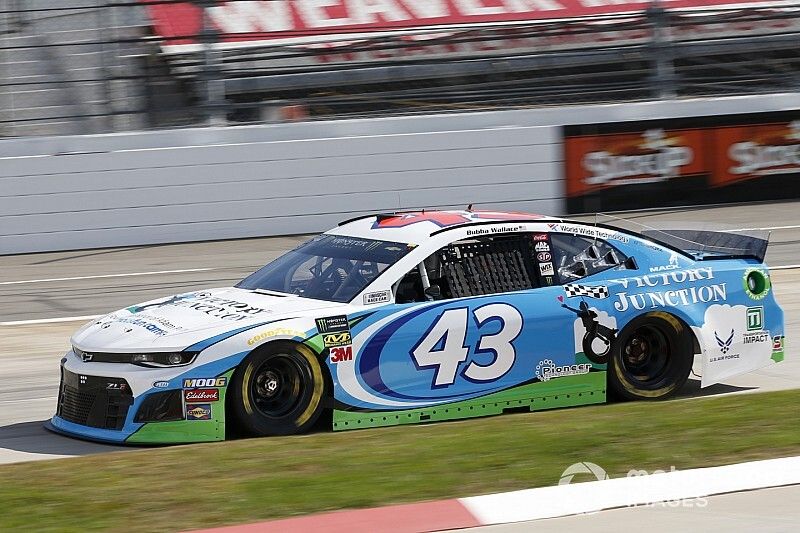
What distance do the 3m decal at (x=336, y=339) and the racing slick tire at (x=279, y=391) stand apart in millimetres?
109

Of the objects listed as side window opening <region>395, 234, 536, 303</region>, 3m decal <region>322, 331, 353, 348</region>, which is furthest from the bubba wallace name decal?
3m decal <region>322, 331, 353, 348</region>

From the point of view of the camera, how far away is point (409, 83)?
1927 centimetres

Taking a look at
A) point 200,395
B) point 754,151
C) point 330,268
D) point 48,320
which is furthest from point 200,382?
point 754,151

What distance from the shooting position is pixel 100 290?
1373 cm

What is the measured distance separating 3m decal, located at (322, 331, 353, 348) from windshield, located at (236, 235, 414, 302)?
28cm

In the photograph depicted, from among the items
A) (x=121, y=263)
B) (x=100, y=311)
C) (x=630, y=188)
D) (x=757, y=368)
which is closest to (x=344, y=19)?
(x=630, y=188)

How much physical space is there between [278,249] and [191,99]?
3004 mm

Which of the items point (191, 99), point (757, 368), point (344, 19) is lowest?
point (757, 368)

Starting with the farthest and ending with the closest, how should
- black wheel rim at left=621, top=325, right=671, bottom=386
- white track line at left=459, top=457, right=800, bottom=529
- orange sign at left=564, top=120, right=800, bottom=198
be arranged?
orange sign at left=564, top=120, right=800, bottom=198, black wheel rim at left=621, top=325, right=671, bottom=386, white track line at left=459, top=457, right=800, bottom=529

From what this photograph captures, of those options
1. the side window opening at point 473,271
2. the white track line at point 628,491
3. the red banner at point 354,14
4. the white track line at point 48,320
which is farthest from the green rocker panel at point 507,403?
the red banner at point 354,14

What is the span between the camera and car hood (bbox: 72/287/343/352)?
6898mm

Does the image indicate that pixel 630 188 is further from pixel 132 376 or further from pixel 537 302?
pixel 132 376

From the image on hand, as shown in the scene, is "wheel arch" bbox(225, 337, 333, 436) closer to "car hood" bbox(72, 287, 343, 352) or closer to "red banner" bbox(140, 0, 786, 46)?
"car hood" bbox(72, 287, 343, 352)

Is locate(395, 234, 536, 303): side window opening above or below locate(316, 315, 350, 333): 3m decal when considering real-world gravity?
above
